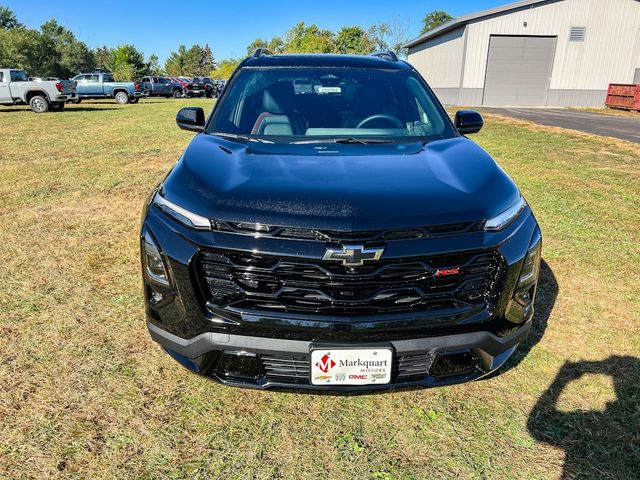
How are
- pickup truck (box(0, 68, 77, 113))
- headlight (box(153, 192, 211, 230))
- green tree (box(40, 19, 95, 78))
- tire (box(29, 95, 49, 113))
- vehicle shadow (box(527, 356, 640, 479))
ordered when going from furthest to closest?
green tree (box(40, 19, 95, 78)) < tire (box(29, 95, 49, 113)) < pickup truck (box(0, 68, 77, 113)) < vehicle shadow (box(527, 356, 640, 479)) < headlight (box(153, 192, 211, 230))

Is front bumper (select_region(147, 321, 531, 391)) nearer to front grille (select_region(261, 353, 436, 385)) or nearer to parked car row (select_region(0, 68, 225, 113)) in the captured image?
front grille (select_region(261, 353, 436, 385))

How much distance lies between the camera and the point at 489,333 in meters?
1.93

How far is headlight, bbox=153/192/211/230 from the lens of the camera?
1863mm

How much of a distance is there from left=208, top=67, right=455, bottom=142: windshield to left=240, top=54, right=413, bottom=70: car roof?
70mm

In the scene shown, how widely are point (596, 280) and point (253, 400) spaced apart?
2.98 metres

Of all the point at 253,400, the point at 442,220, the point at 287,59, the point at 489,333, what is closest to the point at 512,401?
the point at 489,333

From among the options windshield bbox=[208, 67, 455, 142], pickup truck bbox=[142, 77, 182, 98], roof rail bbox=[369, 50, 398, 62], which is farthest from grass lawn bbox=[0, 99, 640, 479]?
pickup truck bbox=[142, 77, 182, 98]

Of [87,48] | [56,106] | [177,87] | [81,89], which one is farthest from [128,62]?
[56,106]

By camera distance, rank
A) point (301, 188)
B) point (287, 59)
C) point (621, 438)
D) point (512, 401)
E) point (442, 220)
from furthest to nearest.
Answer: point (287, 59) → point (512, 401) → point (621, 438) → point (301, 188) → point (442, 220)

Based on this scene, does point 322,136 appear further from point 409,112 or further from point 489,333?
point 489,333

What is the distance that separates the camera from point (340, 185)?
6.52 feet

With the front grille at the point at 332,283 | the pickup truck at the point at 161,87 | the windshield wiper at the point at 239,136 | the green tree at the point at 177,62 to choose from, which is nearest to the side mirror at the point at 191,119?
the windshield wiper at the point at 239,136

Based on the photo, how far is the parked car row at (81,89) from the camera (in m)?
19.4

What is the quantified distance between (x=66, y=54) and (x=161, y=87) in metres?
41.2
